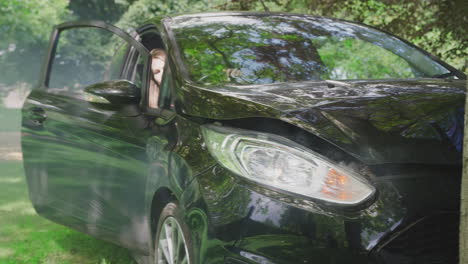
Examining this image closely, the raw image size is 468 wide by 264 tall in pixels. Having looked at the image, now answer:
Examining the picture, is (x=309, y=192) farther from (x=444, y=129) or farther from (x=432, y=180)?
(x=444, y=129)

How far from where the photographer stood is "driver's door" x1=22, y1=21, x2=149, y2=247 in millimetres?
3715

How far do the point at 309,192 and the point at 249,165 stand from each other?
0.26 m

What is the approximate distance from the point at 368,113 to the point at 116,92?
147cm

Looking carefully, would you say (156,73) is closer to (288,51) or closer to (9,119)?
(288,51)

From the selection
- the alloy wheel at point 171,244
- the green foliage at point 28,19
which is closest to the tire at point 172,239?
the alloy wheel at point 171,244

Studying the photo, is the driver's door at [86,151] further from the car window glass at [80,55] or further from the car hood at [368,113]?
the car window glass at [80,55]

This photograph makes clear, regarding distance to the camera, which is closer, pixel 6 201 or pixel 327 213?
pixel 327 213

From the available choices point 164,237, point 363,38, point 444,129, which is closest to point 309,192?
point 444,129

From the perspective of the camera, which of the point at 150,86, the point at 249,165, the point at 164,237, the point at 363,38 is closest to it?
the point at 249,165

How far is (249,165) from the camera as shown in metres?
2.55

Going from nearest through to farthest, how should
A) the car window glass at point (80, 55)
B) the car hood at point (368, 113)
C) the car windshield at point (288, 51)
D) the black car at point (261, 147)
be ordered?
the black car at point (261, 147) → the car hood at point (368, 113) → the car windshield at point (288, 51) → the car window glass at point (80, 55)

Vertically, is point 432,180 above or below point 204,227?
above

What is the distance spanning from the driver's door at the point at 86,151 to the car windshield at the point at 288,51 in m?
0.38

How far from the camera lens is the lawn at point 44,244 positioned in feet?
16.3
